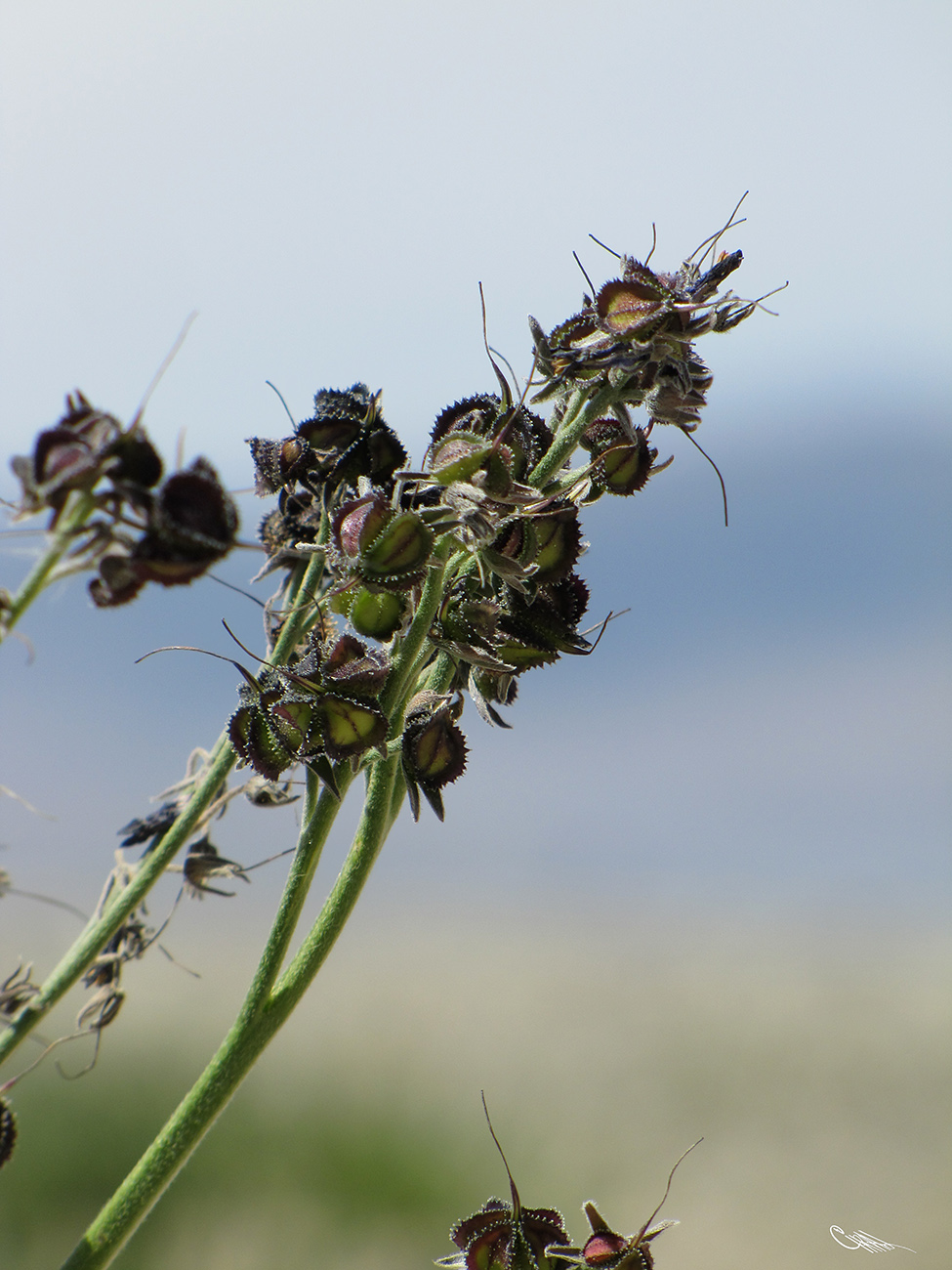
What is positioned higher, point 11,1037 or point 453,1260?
point 11,1037

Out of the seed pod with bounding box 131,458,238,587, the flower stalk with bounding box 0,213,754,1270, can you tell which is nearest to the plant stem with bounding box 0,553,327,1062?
the flower stalk with bounding box 0,213,754,1270

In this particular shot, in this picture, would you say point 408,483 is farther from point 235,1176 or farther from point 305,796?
point 235,1176

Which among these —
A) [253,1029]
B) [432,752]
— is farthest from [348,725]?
[253,1029]

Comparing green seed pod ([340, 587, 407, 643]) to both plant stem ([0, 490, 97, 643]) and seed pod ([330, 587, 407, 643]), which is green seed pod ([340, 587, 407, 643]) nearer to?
seed pod ([330, 587, 407, 643])

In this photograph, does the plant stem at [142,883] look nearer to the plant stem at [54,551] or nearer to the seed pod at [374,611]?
the seed pod at [374,611]

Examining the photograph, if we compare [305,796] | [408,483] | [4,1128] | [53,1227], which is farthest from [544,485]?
[53,1227]

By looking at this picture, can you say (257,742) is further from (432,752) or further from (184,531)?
(184,531)
